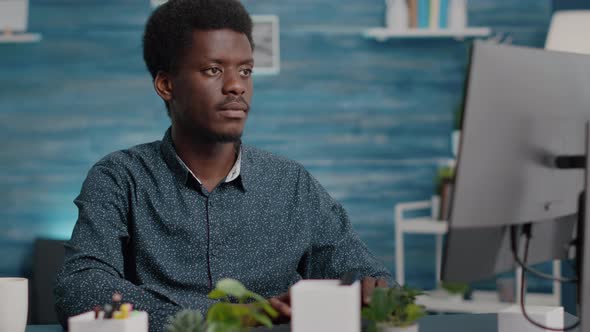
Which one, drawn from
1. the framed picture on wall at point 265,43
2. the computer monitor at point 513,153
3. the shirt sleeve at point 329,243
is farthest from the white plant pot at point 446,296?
the computer monitor at point 513,153

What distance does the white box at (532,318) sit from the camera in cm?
154

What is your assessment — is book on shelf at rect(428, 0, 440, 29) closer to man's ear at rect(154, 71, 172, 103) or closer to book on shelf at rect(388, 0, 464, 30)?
book on shelf at rect(388, 0, 464, 30)

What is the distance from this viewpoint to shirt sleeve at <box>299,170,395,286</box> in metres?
2.09

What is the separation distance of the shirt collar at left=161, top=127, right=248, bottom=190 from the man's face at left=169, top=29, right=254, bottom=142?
0.19 ft

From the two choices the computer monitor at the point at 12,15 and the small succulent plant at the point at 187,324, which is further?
the computer monitor at the point at 12,15

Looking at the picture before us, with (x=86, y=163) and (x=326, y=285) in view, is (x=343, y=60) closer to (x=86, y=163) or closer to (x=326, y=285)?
(x=86, y=163)

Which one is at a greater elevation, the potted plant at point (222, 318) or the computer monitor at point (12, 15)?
the computer monitor at point (12, 15)

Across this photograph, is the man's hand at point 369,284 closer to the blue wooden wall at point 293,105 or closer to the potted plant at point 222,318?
the potted plant at point 222,318

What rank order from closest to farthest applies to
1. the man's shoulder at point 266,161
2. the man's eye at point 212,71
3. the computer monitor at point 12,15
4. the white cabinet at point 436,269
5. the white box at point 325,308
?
the white box at point 325,308 < the man's eye at point 212,71 < the man's shoulder at point 266,161 < the white cabinet at point 436,269 < the computer monitor at point 12,15

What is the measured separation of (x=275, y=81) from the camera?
4.52 meters

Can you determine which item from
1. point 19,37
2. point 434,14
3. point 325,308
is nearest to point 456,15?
point 434,14

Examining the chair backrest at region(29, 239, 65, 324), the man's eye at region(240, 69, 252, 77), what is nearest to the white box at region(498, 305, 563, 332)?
the man's eye at region(240, 69, 252, 77)

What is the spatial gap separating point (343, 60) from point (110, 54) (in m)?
1.17

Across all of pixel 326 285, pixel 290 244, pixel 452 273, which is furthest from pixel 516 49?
pixel 290 244
